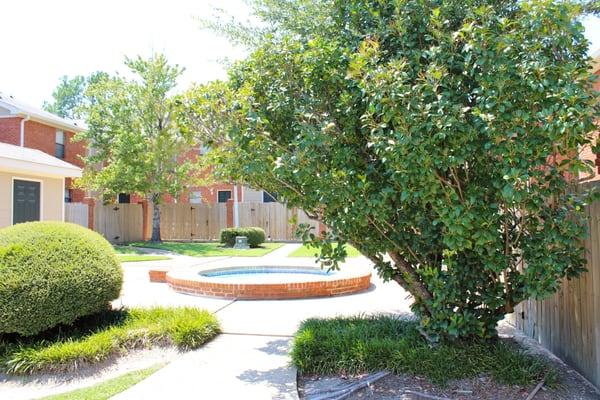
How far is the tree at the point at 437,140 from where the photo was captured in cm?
340

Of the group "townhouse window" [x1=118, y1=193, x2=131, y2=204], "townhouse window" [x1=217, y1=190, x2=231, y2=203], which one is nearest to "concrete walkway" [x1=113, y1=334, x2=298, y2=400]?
"townhouse window" [x1=217, y1=190, x2=231, y2=203]

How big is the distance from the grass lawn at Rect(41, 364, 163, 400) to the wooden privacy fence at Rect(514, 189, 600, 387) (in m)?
4.44

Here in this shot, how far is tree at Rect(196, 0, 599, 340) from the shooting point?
3.40 m

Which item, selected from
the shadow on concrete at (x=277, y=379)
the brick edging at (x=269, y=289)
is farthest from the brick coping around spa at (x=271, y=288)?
the shadow on concrete at (x=277, y=379)

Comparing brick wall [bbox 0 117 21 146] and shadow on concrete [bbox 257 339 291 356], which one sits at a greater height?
brick wall [bbox 0 117 21 146]

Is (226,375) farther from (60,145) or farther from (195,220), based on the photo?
(60,145)

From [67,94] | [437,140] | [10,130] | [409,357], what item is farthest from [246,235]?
[67,94]

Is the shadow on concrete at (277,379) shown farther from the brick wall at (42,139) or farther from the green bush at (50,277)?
the brick wall at (42,139)

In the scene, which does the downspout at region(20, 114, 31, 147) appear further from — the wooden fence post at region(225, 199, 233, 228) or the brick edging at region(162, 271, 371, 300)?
the brick edging at region(162, 271, 371, 300)

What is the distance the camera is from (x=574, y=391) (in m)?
3.98

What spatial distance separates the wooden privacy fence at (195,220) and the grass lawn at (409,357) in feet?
70.6

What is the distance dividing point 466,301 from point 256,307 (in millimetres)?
4096

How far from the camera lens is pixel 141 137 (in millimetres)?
20469

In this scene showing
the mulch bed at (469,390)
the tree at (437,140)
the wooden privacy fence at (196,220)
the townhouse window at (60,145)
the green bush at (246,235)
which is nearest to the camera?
the tree at (437,140)
